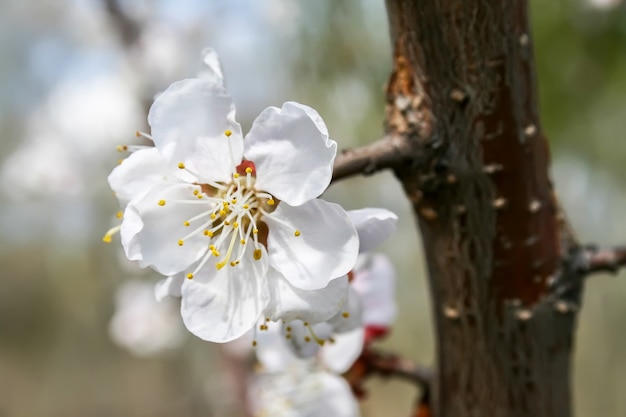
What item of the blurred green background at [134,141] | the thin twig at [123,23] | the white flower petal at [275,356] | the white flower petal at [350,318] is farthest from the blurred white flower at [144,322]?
the white flower petal at [350,318]

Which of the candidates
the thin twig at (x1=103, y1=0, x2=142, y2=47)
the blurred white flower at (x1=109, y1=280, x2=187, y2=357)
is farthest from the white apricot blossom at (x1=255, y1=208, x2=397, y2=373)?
the blurred white flower at (x1=109, y1=280, x2=187, y2=357)

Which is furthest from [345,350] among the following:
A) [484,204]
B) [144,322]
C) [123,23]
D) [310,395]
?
[144,322]

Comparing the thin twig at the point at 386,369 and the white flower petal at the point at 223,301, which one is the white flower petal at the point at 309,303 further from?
the thin twig at the point at 386,369

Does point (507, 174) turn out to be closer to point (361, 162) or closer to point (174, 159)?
point (361, 162)

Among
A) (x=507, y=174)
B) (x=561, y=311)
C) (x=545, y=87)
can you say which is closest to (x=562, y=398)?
(x=561, y=311)

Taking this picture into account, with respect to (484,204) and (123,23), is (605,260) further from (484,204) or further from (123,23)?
(123,23)
